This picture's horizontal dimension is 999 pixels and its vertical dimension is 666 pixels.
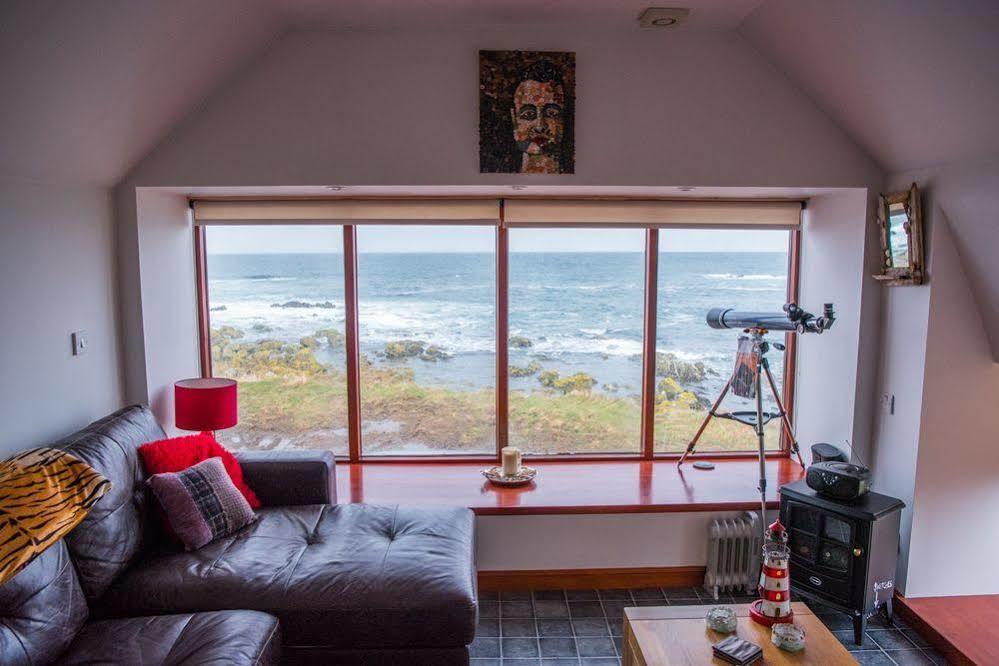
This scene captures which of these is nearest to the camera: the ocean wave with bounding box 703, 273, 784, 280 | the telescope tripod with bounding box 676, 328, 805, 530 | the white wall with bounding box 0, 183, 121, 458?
the white wall with bounding box 0, 183, 121, 458

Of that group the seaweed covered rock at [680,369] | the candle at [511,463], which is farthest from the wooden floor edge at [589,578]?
the seaweed covered rock at [680,369]

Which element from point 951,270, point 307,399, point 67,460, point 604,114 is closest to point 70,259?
point 67,460

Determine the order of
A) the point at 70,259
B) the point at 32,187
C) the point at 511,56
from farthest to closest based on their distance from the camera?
the point at 511,56, the point at 70,259, the point at 32,187

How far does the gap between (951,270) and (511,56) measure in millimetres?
2149

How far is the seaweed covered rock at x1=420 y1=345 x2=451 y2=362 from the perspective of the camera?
369 centimetres

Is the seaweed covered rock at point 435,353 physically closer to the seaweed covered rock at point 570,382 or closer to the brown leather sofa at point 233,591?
the seaweed covered rock at point 570,382

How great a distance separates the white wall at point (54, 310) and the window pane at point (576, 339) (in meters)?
2.03

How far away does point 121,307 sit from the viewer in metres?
3.03

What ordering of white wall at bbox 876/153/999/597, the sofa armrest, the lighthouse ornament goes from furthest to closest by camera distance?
the sofa armrest
white wall at bbox 876/153/999/597
the lighthouse ornament

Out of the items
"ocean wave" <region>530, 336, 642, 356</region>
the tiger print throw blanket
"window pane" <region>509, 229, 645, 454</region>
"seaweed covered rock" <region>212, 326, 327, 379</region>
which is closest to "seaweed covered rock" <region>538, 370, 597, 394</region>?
"window pane" <region>509, 229, 645, 454</region>

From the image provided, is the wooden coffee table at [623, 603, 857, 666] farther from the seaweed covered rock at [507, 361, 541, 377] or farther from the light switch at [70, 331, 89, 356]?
the light switch at [70, 331, 89, 356]

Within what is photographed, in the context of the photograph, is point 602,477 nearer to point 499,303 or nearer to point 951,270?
A: point 499,303

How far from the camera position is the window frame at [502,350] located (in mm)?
3584

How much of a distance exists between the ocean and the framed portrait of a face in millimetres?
729
